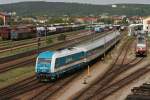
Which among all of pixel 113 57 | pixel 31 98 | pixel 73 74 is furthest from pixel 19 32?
pixel 31 98

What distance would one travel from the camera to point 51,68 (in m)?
40.2

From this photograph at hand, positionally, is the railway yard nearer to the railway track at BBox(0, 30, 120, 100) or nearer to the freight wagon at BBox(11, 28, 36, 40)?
the railway track at BBox(0, 30, 120, 100)

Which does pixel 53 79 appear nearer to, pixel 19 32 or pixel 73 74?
pixel 73 74

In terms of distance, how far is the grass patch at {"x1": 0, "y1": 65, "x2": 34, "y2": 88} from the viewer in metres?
41.4

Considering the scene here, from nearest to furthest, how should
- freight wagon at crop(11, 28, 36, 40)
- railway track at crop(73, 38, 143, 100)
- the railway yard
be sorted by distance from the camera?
the railway yard → railway track at crop(73, 38, 143, 100) → freight wagon at crop(11, 28, 36, 40)

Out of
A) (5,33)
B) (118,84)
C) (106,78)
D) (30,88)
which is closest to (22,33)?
(5,33)

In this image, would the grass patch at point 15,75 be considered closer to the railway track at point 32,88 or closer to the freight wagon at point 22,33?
the railway track at point 32,88

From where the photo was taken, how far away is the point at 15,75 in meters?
45.5

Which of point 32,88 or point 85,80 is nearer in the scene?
point 32,88

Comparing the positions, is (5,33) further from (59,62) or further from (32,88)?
(32,88)

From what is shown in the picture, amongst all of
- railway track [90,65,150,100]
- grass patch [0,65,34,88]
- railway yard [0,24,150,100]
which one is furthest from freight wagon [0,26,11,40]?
railway track [90,65,150,100]

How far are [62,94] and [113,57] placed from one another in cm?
3148

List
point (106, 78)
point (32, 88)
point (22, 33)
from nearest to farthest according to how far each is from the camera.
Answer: point (32, 88) → point (106, 78) → point (22, 33)

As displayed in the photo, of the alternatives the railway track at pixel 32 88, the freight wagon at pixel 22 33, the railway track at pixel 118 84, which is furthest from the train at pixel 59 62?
the freight wagon at pixel 22 33
